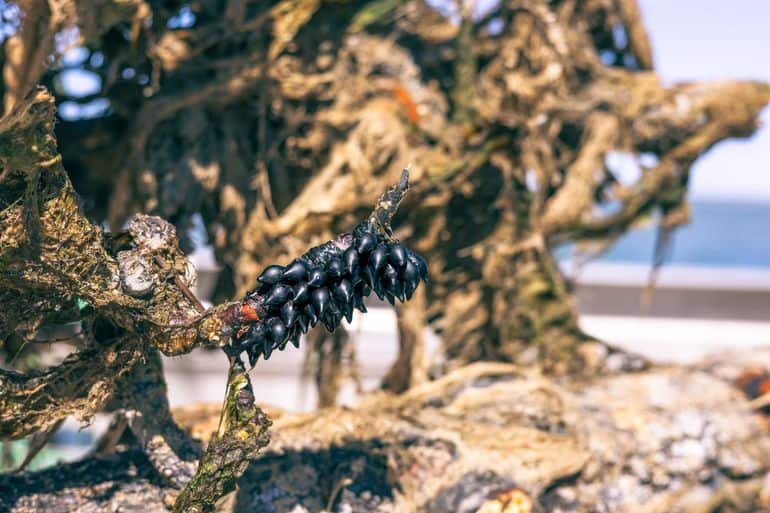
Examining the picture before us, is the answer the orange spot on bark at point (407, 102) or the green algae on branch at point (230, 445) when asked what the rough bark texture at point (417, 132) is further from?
the green algae on branch at point (230, 445)

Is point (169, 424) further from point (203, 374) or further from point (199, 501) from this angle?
point (203, 374)

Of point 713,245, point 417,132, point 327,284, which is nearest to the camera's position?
point 327,284

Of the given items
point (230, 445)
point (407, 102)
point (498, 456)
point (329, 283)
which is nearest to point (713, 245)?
point (407, 102)

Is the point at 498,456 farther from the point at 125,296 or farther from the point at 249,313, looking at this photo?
the point at 125,296

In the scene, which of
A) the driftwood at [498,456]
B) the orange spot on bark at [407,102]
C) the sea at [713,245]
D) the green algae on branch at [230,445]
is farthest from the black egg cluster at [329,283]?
the sea at [713,245]

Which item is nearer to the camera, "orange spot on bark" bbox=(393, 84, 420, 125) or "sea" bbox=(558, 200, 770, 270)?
"orange spot on bark" bbox=(393, 84, 420, 125)

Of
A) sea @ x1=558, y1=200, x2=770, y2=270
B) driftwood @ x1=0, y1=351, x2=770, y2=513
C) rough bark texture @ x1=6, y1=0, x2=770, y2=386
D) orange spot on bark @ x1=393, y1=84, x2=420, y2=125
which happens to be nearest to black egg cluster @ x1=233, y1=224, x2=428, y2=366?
driftwood @ x1=0, y1=351, x2=770, y2=513

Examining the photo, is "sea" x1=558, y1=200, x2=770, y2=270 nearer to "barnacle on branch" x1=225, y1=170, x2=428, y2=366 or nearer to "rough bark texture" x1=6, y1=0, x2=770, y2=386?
"rough bark texture" x1=6, y1=0, x2=770, y2=386
